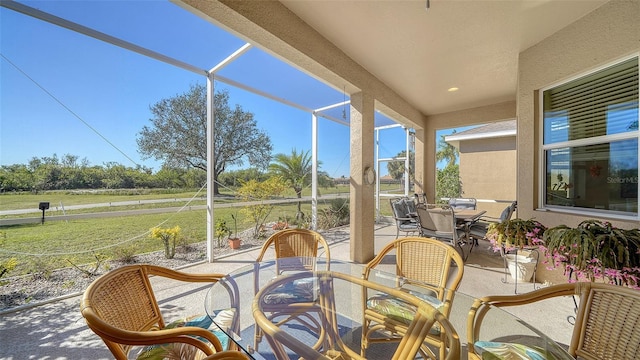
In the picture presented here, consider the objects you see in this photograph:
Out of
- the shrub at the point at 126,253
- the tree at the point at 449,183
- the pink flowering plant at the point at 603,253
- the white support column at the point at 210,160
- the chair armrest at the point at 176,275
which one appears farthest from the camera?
the tree at the point at 449,183

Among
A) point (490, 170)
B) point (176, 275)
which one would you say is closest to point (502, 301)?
point (176, 275)

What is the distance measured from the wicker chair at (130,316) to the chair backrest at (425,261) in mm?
1214

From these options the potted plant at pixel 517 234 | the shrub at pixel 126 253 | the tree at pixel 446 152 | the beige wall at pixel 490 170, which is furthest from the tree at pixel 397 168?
the tree at pixel 446 152

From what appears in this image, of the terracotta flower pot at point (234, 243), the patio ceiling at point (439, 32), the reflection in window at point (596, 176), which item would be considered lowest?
the terracotta flower pot at point (234, 243)

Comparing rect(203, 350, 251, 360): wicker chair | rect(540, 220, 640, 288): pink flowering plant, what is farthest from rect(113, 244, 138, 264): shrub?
rect(540, 220, 640, 288): pink flowering plant

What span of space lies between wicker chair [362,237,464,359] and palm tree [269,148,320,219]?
139 inches

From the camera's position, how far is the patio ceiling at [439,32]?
242cm

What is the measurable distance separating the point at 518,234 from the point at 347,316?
2078 mm

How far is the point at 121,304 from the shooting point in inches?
48.1

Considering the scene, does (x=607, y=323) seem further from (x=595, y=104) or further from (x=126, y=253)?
(x=126, y=253)

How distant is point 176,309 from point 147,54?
3.02m

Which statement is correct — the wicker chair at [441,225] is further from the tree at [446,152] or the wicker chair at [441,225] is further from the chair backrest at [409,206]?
the tree at [446,152]

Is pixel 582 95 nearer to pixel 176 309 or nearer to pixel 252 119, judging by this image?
pixel 252 119

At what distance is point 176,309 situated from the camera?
7.66 feet
